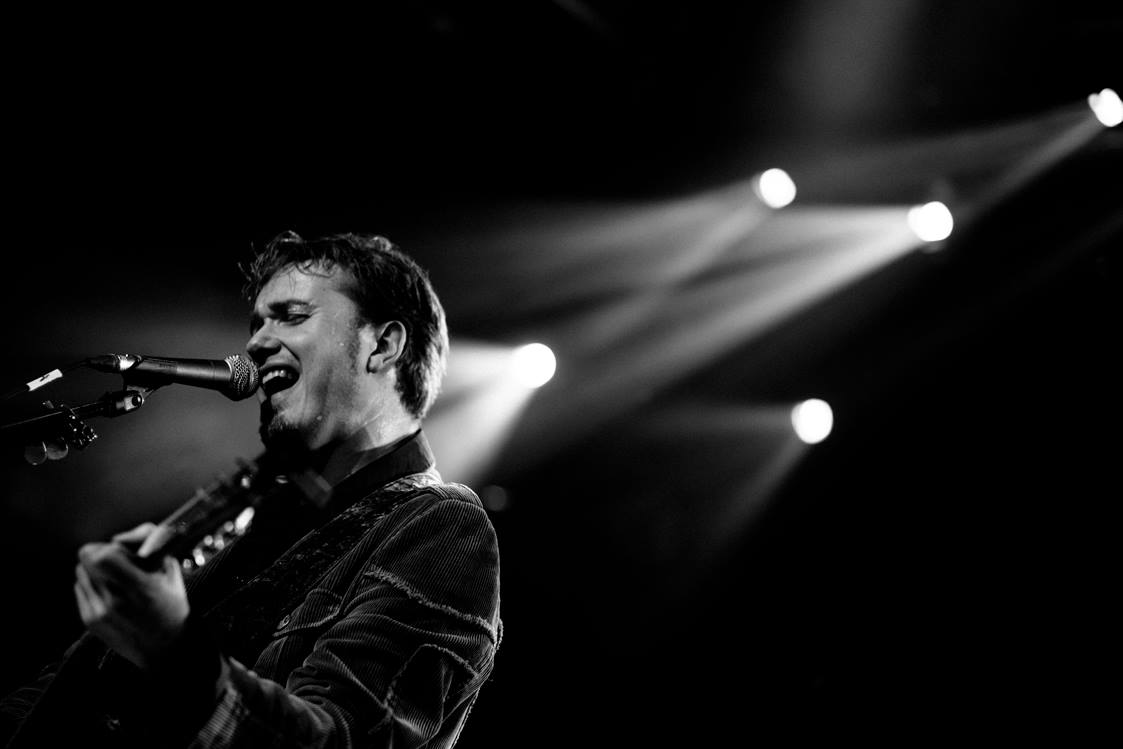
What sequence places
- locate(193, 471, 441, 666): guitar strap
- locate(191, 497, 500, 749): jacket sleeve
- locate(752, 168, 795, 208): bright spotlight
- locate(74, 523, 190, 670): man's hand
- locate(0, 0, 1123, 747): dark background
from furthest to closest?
locate(752, 168, 795, 208): bright spotlight → locate(0, 0, 1123, 747): dark background → locate(193, 471, 441, 666): guitar strap → locate(191, 497, 500, 749): jacket sleeve → locate(74, 523, 190, 670): man's hand

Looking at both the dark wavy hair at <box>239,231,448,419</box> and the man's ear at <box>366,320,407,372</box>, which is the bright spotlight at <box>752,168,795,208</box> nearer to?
the dark wavy hair at <box>239,231,448,419</box>

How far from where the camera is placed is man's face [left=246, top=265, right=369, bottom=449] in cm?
241

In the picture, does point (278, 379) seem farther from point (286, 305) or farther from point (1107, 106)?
point (1107, 106)

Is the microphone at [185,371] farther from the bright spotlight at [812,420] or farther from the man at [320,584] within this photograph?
the bright spotlight at [812,420]

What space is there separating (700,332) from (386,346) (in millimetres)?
4242

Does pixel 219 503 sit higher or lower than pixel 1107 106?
lower

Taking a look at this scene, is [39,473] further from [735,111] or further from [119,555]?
[735,111]

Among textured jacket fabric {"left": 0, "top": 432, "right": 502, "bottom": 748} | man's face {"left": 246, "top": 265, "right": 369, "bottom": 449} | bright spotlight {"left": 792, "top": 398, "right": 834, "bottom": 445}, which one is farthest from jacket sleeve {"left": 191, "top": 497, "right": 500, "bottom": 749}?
bright spotlight {"left": 792, "top": 398, "right": 834, "bottom": 445}

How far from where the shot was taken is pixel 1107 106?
17.7 feet

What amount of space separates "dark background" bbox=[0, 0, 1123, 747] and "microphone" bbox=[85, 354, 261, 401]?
7.39 feet

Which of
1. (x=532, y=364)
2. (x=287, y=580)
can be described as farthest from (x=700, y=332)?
(x=287, y=580)

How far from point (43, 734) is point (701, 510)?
5376mm

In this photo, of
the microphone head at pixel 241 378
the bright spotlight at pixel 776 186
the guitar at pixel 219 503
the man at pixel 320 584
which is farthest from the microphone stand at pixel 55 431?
the bright spotlight at pixel 776 186

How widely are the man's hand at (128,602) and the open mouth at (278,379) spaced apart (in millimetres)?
1107
